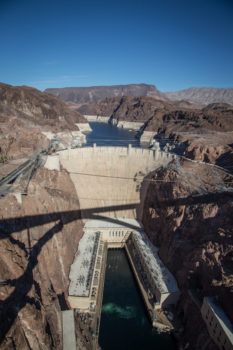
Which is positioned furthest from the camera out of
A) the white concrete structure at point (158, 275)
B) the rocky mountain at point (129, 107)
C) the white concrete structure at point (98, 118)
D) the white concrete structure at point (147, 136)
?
the white concrete structure at point (98, 118)

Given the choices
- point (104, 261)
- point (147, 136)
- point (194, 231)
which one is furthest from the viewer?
point (147, 136)

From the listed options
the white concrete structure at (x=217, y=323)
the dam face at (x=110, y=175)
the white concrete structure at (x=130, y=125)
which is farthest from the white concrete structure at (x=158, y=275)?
the white concrete structure at (x=130, y=125)

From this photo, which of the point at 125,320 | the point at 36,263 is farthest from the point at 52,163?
the point at 125,320

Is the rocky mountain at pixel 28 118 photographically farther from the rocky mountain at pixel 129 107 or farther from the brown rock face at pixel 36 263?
the rocky mountain at pixel 129 107

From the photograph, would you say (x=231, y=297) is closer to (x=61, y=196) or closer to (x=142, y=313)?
(x=142, y=313)

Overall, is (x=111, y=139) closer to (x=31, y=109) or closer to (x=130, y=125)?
(x=31, y=109)

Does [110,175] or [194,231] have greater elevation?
[110,175]

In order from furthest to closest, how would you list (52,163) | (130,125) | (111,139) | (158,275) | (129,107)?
(129,107) < (130,125) < (111,139) < (52,163) < (158,275)
